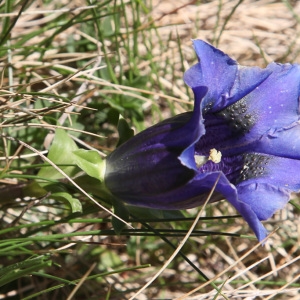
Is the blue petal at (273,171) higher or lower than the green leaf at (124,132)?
lower

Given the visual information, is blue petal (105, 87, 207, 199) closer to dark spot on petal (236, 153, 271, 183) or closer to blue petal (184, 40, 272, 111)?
blue petal (184, 40, 272, 111)

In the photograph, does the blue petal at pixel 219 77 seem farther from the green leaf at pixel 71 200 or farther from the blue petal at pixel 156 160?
the green leaf at pixel 71 200

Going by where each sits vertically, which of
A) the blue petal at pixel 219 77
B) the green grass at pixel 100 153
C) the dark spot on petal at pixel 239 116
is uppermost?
the blue petal at pixel 219 77

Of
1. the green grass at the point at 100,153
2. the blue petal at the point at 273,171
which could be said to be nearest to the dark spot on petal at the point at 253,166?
the blue petal at the point at 273,171

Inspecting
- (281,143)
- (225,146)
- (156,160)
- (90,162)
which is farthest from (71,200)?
(281,143)

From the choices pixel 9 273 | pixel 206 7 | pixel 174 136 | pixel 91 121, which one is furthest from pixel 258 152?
pixel 206 7

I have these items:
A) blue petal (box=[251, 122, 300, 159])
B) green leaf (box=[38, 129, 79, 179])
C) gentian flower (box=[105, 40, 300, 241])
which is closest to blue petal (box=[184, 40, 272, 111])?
gentian flower (box=[105, 40, 300, 241])

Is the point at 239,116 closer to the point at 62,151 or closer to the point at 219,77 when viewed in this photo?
the point at 219,77
